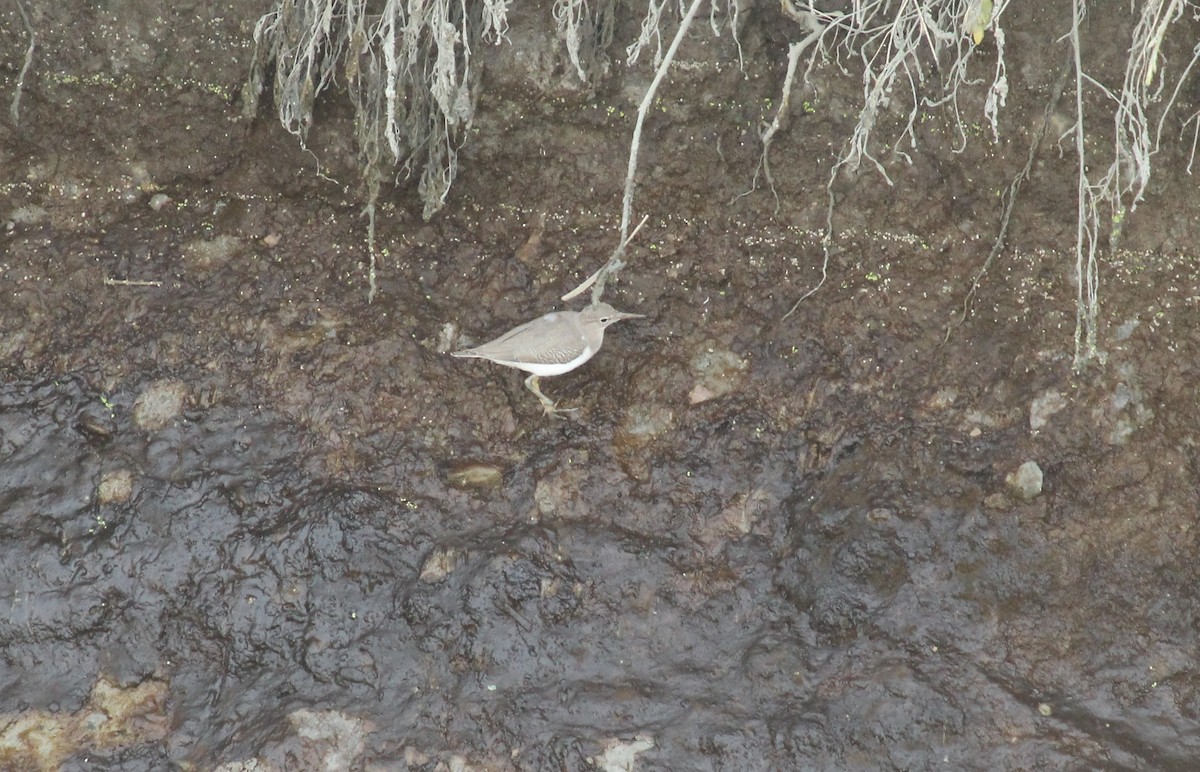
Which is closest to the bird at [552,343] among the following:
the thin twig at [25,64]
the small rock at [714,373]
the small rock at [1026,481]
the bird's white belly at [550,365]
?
the bird's white belly at [550,365]

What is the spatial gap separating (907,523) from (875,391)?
2.28ft

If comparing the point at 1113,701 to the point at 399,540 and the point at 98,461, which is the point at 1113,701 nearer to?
the point at 399,540

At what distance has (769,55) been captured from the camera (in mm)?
5301

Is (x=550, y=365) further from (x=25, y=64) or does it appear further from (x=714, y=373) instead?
(x=25, y=64)

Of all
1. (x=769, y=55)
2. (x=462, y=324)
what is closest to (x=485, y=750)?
(x=462, y=324)

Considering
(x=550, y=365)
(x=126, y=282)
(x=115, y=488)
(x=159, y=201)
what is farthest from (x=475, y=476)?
(x=159, y=201)

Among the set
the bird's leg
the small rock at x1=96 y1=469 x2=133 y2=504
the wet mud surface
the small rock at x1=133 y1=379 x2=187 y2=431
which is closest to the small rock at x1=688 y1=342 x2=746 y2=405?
the wet mud surface

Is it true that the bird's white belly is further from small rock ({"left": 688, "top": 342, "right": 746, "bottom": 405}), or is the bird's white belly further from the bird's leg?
small rock ({"left": 688, "top": 342, "right": 746, "bottom": 405})

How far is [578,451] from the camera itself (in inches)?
204

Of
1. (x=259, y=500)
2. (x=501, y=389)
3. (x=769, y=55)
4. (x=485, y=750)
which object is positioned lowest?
(x=485, y=750)

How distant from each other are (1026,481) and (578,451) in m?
2.27

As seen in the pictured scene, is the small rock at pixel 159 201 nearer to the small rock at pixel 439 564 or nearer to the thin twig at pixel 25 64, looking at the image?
the thin twig at pixel 25 64

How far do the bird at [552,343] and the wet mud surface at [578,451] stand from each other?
0.79ft

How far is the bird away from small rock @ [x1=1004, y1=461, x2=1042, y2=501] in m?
2.17
